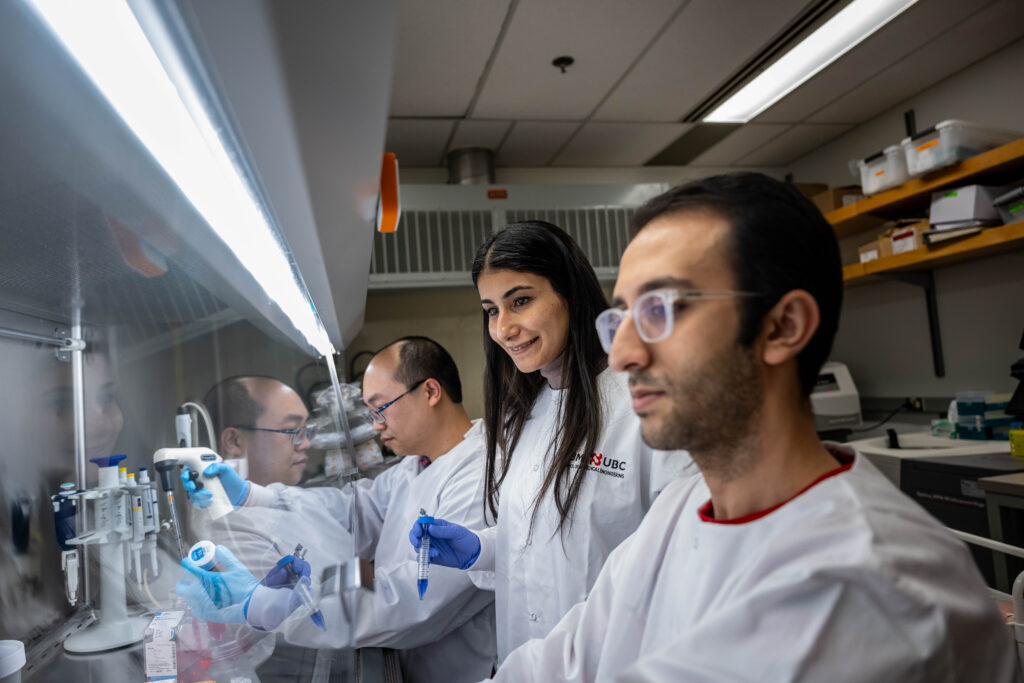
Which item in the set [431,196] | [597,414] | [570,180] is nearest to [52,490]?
[597,414]

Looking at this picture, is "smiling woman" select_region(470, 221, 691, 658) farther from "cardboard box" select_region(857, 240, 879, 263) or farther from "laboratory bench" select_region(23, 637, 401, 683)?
"cardboard box" select_region(857, 240, 879, 263)

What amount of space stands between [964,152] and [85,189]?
321 cm

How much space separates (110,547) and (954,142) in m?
3.25

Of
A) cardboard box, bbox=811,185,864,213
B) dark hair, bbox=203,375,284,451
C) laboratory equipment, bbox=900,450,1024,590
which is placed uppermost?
cardboard box, bbox=811,185,864,213

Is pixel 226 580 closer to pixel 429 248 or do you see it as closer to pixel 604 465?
pixel 604 465

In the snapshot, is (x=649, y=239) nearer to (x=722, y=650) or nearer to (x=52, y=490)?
(x=722, y=650)

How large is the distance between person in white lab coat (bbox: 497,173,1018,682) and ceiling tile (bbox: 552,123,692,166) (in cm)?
296

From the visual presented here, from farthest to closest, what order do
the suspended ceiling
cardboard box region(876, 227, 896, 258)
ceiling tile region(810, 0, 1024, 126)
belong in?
cardboard box region(876, 227, 896, 258), ceiling tile region(810, 0, 1024, 126), the suspended ceiling

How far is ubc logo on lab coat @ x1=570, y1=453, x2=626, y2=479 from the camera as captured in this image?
4.09ft

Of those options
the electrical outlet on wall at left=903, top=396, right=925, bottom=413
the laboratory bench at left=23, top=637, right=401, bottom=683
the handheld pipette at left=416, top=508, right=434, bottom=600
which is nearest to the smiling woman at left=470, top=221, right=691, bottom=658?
the handheld pipette at left=416, top=508, right=434, bottom=600

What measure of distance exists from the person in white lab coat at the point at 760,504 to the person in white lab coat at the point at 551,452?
35cm

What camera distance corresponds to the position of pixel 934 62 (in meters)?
3.00

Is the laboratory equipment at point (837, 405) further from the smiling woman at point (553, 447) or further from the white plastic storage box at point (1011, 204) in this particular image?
the smiling woman at point (553, 447)

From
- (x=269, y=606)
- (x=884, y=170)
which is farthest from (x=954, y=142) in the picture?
(x=269, y=606)
